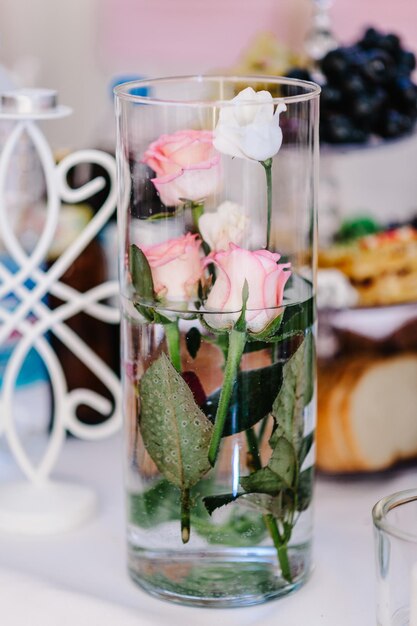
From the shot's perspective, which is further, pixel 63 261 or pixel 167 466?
pixel 63 261

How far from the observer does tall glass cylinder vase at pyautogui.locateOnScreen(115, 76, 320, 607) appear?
55cm

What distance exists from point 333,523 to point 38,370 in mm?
255

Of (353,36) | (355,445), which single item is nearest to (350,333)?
(355,445)

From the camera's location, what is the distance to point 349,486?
74 cm

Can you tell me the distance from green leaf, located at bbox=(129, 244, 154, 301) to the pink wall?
0.57 metres

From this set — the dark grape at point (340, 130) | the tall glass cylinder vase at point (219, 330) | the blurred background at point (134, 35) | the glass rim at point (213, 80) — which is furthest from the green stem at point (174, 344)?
the blurred background at point (134, 35)

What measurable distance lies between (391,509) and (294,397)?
0.29 ft

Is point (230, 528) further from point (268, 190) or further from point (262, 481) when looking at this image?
point (268, 190)

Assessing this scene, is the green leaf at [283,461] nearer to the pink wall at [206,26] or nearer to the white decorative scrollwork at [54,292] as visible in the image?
the white decorative scrollwork at [54,292]

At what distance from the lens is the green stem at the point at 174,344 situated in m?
0.56

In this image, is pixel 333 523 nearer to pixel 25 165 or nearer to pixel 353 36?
pixel 25 165

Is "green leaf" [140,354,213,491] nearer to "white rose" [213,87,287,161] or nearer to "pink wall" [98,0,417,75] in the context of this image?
"white rose" [213,87,287,161]

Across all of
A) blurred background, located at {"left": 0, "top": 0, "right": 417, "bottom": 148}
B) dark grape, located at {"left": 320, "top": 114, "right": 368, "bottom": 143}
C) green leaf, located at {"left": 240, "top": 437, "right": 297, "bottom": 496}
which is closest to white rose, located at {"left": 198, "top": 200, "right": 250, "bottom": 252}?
green leaf, located at {"left": 240, "top": 437, "right": 297, "bottom": 496}

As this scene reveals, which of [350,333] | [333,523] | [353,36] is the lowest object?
[333,523]
